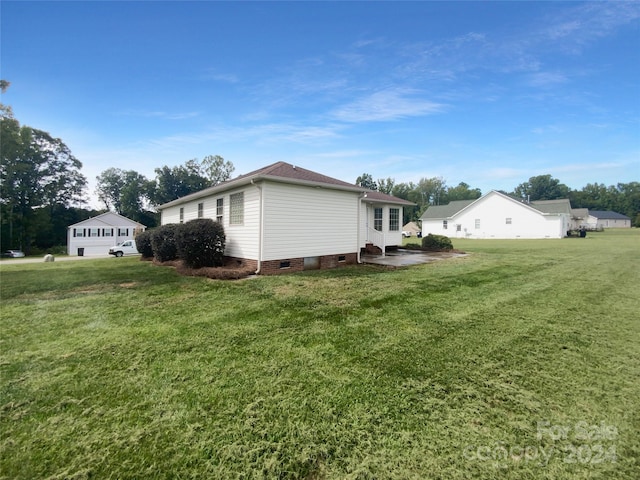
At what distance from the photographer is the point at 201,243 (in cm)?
923

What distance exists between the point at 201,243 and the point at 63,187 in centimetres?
4929

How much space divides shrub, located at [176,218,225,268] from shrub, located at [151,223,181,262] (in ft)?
9.86

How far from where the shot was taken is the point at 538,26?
31.6 feet

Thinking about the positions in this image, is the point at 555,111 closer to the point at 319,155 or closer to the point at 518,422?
the point at 319,155

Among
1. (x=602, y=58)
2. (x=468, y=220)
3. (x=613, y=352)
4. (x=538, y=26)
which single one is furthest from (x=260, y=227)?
(x=468, y=220)

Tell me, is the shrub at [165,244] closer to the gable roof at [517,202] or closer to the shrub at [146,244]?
the shrub at [146,244]

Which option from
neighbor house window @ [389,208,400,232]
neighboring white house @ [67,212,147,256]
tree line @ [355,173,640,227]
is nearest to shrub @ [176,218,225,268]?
neighbor house window @ [389,208,400,232]

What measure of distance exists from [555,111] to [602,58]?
4.49 m

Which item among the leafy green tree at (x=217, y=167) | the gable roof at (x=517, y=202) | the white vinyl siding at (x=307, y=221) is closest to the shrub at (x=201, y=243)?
the white vinyl siding at (x=307, y=221)

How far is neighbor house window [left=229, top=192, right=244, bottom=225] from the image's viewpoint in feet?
31.6

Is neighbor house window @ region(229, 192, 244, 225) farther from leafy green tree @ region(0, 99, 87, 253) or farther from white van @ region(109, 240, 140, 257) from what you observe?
leafy green tree @ region(0, 99, 87, 253)

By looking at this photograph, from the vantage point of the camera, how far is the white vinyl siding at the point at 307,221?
8711 millimetres

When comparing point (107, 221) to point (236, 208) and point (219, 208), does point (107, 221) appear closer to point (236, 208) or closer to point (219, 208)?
point (219, 208)

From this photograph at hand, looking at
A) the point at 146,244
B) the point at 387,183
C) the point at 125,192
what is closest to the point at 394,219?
the point at 146,244
